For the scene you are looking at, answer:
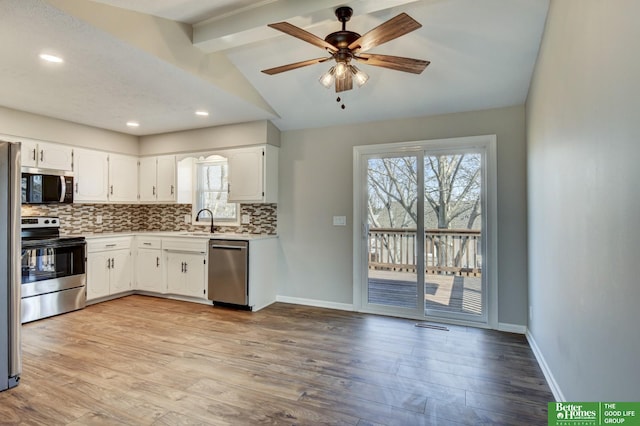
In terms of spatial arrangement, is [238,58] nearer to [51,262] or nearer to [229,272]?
[229,272]

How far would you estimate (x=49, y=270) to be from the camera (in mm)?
3939

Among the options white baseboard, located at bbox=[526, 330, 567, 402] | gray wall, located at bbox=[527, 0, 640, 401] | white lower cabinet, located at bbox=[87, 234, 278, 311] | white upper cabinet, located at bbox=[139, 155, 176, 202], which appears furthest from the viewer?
white upper cabinet, located at bbox=[139, 155, 176, 202]

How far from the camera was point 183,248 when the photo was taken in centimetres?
461

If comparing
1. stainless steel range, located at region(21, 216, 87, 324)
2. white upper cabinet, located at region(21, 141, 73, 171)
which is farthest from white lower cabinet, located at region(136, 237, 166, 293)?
white upper cabinet, located at region(21, 141, 73, 171)

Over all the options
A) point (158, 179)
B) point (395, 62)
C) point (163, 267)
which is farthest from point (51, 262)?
point (395, 62)

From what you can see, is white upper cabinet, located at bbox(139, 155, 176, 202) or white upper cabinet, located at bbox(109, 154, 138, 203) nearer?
white upper cabinet, located at bbox(109, 154, 138, 203)

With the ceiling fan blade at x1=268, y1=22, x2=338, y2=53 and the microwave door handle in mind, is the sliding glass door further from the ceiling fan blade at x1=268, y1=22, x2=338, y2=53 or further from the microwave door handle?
the microwave door handle

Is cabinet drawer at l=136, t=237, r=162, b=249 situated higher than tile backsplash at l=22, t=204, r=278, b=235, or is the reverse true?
tile backsplash at l=22, t=204, r=278, b=235

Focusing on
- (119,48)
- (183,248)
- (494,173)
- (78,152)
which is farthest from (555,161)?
(78,152)

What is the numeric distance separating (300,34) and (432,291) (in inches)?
118

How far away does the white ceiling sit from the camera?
237 centimetres

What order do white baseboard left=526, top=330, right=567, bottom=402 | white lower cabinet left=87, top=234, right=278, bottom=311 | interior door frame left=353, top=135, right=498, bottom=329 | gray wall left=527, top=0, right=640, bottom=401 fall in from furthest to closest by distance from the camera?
white lower cabinet left=87, top=234, right=278, bottom=311
interior door frame left=353, top=135, right=498, bottom=329
white baseboard left=526, top=330, right=567, bottom=402
gray wall left=527, top=0, right=640, bottom=401

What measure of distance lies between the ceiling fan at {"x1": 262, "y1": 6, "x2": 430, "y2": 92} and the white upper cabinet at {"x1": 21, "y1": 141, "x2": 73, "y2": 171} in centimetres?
334

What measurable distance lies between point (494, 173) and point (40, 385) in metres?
Answer: 4.29
